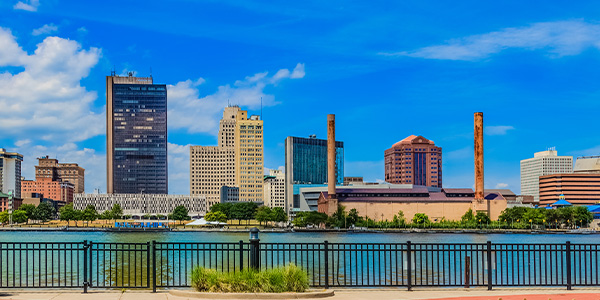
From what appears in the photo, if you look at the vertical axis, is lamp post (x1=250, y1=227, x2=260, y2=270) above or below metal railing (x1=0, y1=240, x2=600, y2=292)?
above

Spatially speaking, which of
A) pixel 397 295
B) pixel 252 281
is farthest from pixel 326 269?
pixel 252 281

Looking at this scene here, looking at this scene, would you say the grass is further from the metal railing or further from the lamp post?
the metal railing

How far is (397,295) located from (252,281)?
15.7 feet

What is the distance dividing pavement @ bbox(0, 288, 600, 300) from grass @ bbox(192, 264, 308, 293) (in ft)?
3.21

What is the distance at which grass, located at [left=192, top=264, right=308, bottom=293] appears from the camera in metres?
21.0

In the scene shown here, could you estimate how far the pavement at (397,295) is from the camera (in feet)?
69.3

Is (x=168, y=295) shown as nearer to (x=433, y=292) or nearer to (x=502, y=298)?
(x=433, y=292)

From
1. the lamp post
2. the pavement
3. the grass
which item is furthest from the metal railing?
the grass

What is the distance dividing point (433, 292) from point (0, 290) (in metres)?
14.7

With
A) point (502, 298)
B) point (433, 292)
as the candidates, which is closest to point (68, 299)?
point (433, 292)

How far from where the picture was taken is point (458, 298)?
21.1 metres

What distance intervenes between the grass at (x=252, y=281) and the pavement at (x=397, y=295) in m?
0.98

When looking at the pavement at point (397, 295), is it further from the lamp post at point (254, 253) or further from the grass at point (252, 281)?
the lamp post at point (254, 253)

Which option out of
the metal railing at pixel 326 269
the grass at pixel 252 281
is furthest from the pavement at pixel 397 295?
the grass at pixel 252 281
